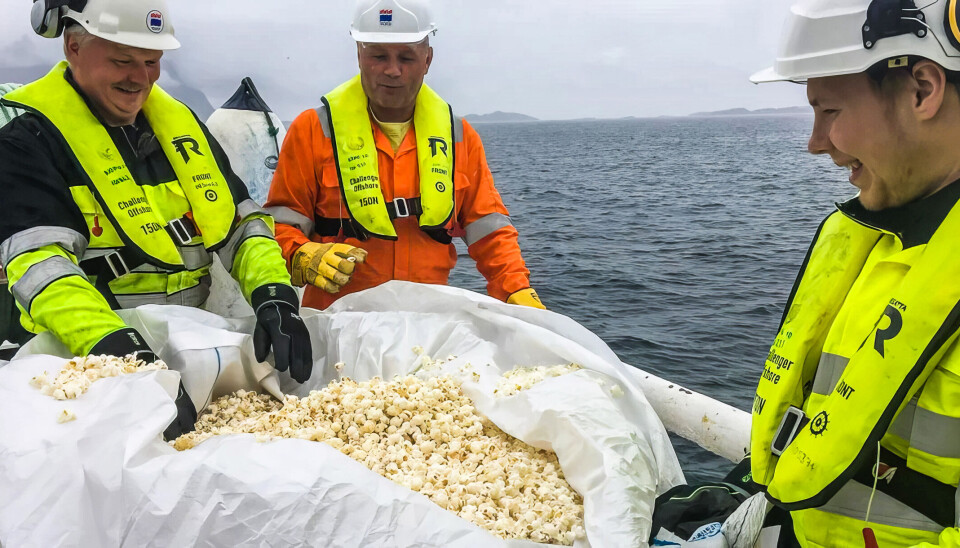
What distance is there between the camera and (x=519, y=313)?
2.46 metres

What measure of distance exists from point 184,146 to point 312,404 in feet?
3.55

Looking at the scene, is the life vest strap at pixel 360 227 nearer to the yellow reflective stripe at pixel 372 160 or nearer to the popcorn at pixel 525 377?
the yellow reflective stripe at pixel 372 160

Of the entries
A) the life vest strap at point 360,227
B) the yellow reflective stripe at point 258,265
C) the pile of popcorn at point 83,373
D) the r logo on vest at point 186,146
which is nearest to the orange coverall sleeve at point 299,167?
the life vest strap at point 360,227

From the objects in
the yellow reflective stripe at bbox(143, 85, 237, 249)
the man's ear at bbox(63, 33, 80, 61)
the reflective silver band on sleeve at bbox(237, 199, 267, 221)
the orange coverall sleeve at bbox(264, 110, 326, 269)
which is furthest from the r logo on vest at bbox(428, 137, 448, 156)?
the man's ear at bbox(63, 33, 80, 61)

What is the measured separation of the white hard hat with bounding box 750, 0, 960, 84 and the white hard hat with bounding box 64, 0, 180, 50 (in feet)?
6.03

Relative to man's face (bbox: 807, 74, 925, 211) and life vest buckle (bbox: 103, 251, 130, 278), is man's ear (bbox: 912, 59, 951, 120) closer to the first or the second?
man's face (bbox: 807, 74, 925, 211)

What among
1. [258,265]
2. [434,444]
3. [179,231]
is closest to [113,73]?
[179,231]

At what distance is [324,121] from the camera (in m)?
3.04

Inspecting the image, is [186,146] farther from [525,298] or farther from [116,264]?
[525,298]

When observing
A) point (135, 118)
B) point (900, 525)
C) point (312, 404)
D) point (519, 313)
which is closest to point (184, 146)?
point (135, 118)

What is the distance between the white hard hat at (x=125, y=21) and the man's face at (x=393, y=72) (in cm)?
82

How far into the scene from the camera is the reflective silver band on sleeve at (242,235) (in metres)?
2.67

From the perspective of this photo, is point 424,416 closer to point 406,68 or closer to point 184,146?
point 184,146

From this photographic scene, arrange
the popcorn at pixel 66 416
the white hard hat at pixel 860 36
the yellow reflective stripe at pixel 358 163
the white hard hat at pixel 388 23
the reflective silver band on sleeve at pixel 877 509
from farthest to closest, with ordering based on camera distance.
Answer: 1. the yellow reflective stripe at pixel 358 163
2. the white hard hat at pixel 388 23
3. the popcorn at pixel 66 416
4. the reflective silver band on sleeve at pixel 877 509
5. the white hard hat at pixel 860 36
